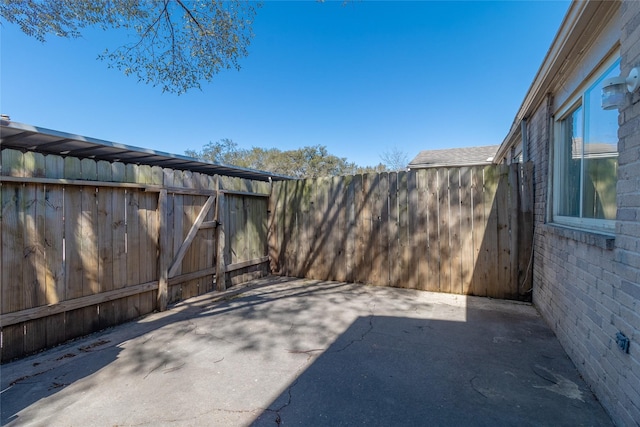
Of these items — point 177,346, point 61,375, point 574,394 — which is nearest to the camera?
point 574,394

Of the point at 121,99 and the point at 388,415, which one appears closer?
the point at 388,415

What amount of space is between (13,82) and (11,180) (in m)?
2.32

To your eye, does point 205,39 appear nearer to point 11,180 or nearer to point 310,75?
point 11,180

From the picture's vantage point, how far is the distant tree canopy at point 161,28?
4.01 m

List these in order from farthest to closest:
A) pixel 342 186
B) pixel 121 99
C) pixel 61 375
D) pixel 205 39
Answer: pixel 121 99, pixel 342 186, pixel 205 39, pixel 61 375

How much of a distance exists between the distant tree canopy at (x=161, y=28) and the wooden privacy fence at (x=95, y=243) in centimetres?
181

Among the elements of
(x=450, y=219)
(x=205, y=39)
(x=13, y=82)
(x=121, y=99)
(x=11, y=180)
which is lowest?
(x=450, y=219)

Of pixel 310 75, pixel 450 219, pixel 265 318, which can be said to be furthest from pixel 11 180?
pixel 310 75

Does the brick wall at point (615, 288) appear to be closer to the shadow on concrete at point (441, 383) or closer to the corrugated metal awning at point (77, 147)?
the shadow on concrete at point (441, 383)

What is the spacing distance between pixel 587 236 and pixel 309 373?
95.7 inches

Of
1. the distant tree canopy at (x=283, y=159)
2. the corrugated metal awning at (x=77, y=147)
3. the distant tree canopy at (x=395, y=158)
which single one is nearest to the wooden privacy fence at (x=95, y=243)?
the corrugated metal awning at (x=77, y=147)

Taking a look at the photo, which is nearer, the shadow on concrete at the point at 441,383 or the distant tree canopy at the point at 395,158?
the shadow on concrete at the point at 441,383

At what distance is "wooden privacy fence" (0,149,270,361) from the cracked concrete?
328 millimetres

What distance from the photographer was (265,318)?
3.56 metres
